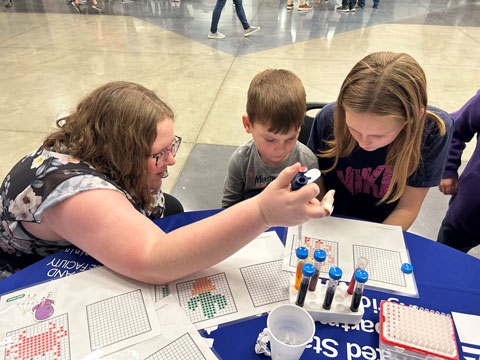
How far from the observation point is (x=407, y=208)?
1.43 metres

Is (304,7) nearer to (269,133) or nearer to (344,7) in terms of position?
(344,7)

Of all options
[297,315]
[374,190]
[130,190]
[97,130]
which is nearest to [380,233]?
[374,190]

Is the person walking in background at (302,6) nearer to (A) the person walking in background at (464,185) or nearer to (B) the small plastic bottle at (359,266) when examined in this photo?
(A) the person walking in background at (464,185)

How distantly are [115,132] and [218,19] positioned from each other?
490 centimetres

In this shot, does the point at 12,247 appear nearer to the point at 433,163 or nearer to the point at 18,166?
the point at 18,166

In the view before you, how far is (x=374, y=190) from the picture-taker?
149cm

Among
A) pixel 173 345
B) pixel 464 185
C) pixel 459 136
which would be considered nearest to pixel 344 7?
pixel 459 136

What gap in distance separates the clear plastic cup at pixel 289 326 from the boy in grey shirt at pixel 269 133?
738 millimetres

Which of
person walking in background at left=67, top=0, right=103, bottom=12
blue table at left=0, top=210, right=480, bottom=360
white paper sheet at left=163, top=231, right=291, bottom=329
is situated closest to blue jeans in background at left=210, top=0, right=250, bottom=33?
person walking in background at left=67, top=0, right=103, bottom=12

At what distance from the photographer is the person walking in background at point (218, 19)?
206 inches

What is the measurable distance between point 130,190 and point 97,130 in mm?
217

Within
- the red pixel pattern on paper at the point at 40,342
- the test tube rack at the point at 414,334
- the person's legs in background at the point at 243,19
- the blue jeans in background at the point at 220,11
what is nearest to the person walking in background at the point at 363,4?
the person's legs in background at the point at 243,19

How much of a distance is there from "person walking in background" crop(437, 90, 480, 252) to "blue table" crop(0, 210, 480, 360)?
50 centimetres

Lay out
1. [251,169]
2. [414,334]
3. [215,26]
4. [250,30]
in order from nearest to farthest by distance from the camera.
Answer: [414,334], [251,169], [215,26], [250,30]
